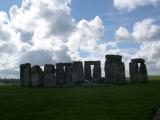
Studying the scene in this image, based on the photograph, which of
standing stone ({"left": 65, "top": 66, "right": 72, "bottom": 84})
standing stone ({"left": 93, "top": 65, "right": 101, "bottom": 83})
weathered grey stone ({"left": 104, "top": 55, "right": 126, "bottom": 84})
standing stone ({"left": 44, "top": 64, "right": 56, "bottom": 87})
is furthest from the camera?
standing stone ({"left": 93, "top": 65, "right": 101, "bottom": 83})

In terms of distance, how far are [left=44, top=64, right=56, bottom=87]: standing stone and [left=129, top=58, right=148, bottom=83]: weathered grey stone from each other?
10114mm

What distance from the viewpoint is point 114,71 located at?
162 ft

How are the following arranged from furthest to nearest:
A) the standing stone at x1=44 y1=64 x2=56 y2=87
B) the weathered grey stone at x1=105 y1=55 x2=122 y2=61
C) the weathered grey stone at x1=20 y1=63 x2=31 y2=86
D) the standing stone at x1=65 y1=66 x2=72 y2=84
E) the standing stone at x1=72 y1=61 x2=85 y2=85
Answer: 1. the standing stone at x1=65 y1=66 x2=72 y2=84
2. the weathered grey stone at x1=105 y1=55 x2=122 y2=61
3. the standing stone at x1=72 y1=61 x2=85 y2=85
4. the weathered grey stone at x1=20 y1=63 x2=31 y2=86
5. the standing stone at x1=44 y1=64 x2=56 y2=87

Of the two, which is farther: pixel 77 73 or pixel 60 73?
pixel 60 73

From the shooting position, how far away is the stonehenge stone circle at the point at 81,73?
48.4 m

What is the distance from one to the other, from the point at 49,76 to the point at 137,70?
11.5m

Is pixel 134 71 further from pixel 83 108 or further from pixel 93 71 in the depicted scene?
pixel 83 108

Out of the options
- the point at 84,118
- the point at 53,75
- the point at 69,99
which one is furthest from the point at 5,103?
the point at 53,75


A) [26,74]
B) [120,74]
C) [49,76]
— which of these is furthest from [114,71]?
[26,74]

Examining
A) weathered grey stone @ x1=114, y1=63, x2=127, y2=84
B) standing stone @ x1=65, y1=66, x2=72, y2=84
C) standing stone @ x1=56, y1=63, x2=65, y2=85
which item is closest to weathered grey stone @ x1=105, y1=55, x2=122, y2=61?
weathered grey stone @ x1=114, y1=63, x2=127, y2=84

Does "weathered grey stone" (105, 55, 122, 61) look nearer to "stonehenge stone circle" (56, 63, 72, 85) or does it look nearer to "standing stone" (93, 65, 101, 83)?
"standing stone" (93, 65, 101, 83)

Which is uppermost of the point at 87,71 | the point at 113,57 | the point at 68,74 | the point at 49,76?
the point at 113,57

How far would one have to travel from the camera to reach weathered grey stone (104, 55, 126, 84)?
160ft

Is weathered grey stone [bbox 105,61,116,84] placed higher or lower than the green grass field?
higher
